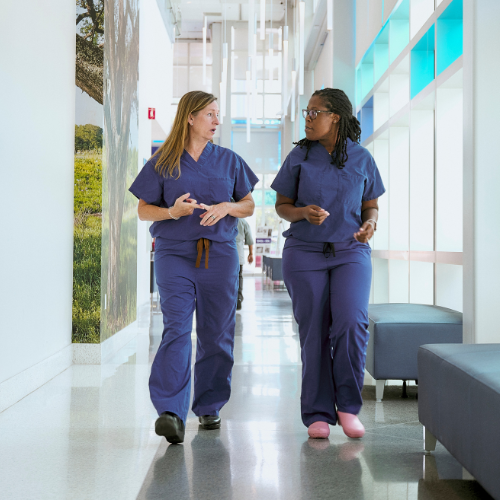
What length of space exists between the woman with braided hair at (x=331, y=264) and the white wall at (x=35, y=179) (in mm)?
1507

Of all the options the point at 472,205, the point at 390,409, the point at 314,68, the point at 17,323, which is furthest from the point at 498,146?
the point at 314,68

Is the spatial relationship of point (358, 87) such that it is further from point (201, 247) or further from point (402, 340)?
point (201, 247)

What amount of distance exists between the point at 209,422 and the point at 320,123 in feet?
4.64

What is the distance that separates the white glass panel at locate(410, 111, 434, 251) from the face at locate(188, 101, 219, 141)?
121 inches

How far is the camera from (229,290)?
107 inches

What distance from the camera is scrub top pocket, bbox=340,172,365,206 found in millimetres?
2682

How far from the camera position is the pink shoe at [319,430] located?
8.49 feet

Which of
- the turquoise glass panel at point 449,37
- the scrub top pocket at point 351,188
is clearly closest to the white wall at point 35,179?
the scrub top pocket at point 351,188

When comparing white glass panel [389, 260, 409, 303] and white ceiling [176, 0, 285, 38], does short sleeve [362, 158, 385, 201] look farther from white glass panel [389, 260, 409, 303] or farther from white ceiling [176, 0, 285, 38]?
white ceiling [176, 0, 285, 38]

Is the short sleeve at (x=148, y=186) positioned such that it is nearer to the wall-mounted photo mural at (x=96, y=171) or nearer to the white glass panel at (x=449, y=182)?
the wall-mounted photo mural at (x=96, y=171)

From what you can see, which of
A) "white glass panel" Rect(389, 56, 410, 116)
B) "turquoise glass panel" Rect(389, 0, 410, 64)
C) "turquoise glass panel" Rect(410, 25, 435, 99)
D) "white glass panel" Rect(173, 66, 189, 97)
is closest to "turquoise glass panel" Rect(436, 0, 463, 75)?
"turquoise glass panel" Rect(410, 25, 435, 99)

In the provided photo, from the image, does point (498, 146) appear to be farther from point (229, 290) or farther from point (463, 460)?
point (463, 460)

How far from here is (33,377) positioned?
3.58 meters

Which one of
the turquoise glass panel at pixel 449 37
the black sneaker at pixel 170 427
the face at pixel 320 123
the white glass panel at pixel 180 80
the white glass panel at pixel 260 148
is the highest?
the white glass panel at pixel 180 80
